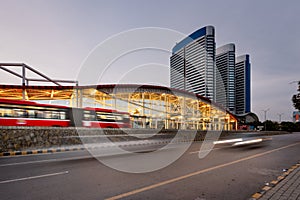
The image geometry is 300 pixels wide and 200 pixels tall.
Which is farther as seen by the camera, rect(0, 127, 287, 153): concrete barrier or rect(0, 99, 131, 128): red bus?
rect(0, 99, 131, 128): red bus

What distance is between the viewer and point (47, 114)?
62.6ft

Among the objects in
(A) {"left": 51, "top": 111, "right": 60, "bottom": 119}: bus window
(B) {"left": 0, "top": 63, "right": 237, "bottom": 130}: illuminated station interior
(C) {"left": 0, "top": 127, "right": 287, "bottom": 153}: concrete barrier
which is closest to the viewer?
(C) {"left": 0, "top": 127, "right": 287, "bottom": 153}: concrete barrier

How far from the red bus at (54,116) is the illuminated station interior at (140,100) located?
3737 millimetres

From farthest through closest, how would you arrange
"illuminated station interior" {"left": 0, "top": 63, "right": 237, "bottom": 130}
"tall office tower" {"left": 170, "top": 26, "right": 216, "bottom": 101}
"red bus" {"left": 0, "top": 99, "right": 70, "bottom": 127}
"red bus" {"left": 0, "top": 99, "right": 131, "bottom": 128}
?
"illuminated station interior" {"left": 0, "top": 63, "right": 237, "bottom": 130} < "tall office tower" {"left": 170, "top": 26, "right": 216, "bottom": 101} < "red bus" {"left": 0, "top": 99, "right": 131, "bottom": 128} < "red bus" {"left": 0, "top": 99, "right": 70, "bottom": 127}

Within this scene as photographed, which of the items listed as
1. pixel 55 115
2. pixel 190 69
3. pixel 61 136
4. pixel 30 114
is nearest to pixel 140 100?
pixel 190 69

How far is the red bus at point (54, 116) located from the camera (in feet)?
53.8

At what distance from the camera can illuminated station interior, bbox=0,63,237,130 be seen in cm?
3006

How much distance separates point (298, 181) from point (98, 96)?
32127mm

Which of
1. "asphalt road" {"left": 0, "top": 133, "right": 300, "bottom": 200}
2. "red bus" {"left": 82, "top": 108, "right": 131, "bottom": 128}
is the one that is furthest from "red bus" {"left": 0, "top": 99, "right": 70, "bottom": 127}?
"asphalt road" {"left": 0, "top": 133, "right": 300, "bottom": 200}

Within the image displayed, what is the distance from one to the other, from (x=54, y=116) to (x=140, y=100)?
20008 millimetres

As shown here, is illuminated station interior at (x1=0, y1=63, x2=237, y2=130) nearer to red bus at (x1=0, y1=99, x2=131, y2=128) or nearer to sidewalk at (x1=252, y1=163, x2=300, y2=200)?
red bus at (x1=0, y1=99, x2=131, y2=128)

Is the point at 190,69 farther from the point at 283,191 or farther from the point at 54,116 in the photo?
the point at 283,191

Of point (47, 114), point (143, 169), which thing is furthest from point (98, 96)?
point (143, 169)

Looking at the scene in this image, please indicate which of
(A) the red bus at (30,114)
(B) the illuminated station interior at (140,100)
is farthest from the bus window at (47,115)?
(B) the illuminated station interior at (140,100)
